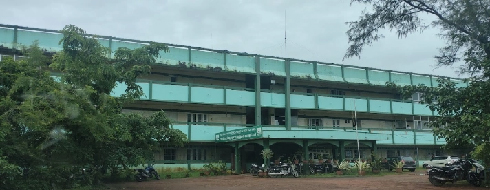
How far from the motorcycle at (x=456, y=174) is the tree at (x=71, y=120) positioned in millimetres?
9332

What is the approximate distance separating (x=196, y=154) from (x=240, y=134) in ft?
14.7

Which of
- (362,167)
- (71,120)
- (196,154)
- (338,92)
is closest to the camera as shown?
(71,120)

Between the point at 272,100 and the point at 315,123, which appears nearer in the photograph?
the point at 272,100

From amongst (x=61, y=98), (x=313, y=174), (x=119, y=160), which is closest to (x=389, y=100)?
(x=313, y=174)

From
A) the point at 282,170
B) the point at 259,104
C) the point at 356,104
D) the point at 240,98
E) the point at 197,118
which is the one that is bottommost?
the point at 282,170

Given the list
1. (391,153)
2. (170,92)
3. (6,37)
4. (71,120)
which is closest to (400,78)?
(391,153)

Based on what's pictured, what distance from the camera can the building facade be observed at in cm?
2588

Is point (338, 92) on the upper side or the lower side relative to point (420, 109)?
upper

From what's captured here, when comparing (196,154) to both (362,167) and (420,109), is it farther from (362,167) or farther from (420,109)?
(420,109)

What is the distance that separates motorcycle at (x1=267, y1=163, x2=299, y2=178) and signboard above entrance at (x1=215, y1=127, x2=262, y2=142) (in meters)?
1.91

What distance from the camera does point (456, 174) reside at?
1636cm

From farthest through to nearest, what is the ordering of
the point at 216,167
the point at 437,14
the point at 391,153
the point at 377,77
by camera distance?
the point at 391,153
the point at 377,77
the point at 216,167
the point at 437,14

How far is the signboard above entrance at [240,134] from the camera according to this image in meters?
24.3

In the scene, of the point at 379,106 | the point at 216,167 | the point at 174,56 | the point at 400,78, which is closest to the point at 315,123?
the point at 379,106
